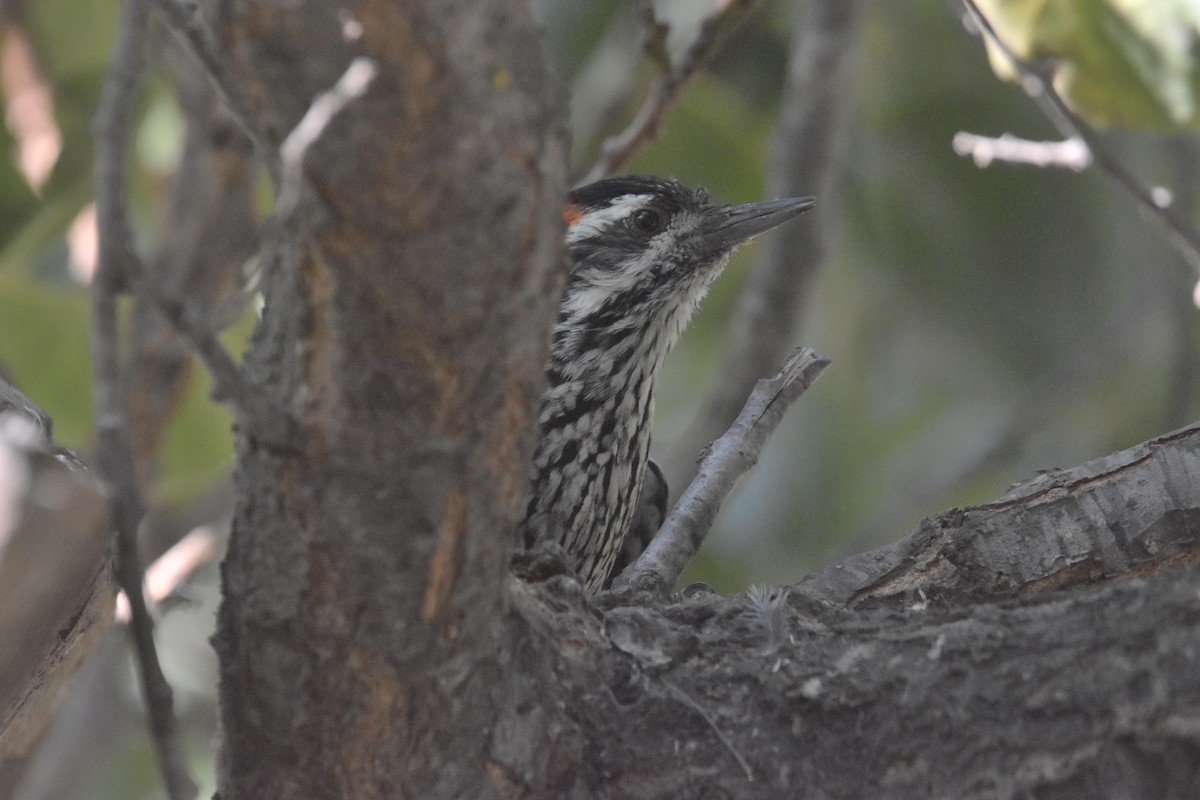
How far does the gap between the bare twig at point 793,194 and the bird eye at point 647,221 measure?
94cm

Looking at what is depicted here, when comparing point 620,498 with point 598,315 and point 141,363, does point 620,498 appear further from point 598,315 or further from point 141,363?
point 141,363

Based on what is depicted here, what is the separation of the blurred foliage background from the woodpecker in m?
0.85

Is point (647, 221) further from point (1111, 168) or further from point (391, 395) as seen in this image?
point (391, 395)

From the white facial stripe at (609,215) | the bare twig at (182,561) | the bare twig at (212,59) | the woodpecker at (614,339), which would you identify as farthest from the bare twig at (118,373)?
the bare twig at (182,561)

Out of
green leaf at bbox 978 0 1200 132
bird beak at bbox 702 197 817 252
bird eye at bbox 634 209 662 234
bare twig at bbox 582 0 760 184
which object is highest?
green leaf at bbox 978 0 1200 132

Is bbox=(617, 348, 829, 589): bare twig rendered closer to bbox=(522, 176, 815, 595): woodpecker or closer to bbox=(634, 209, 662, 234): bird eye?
bbox=(522, 176, 815, 595): woodpecker

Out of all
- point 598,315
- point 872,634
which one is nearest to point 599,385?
point 598,315

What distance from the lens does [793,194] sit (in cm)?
492

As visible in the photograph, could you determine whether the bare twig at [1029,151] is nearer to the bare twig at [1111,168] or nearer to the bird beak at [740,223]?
the bare twig at [1111,168]

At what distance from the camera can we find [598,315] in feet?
12.7

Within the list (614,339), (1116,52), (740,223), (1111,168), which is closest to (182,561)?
(614,339)

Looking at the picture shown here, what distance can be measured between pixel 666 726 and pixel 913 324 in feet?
15.7

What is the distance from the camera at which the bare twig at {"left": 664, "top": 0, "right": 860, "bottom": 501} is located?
4941mm

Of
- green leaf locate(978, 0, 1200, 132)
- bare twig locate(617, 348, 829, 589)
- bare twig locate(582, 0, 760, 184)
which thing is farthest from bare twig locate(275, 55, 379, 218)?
green leaf locate(978, 0, 1200, 132)
